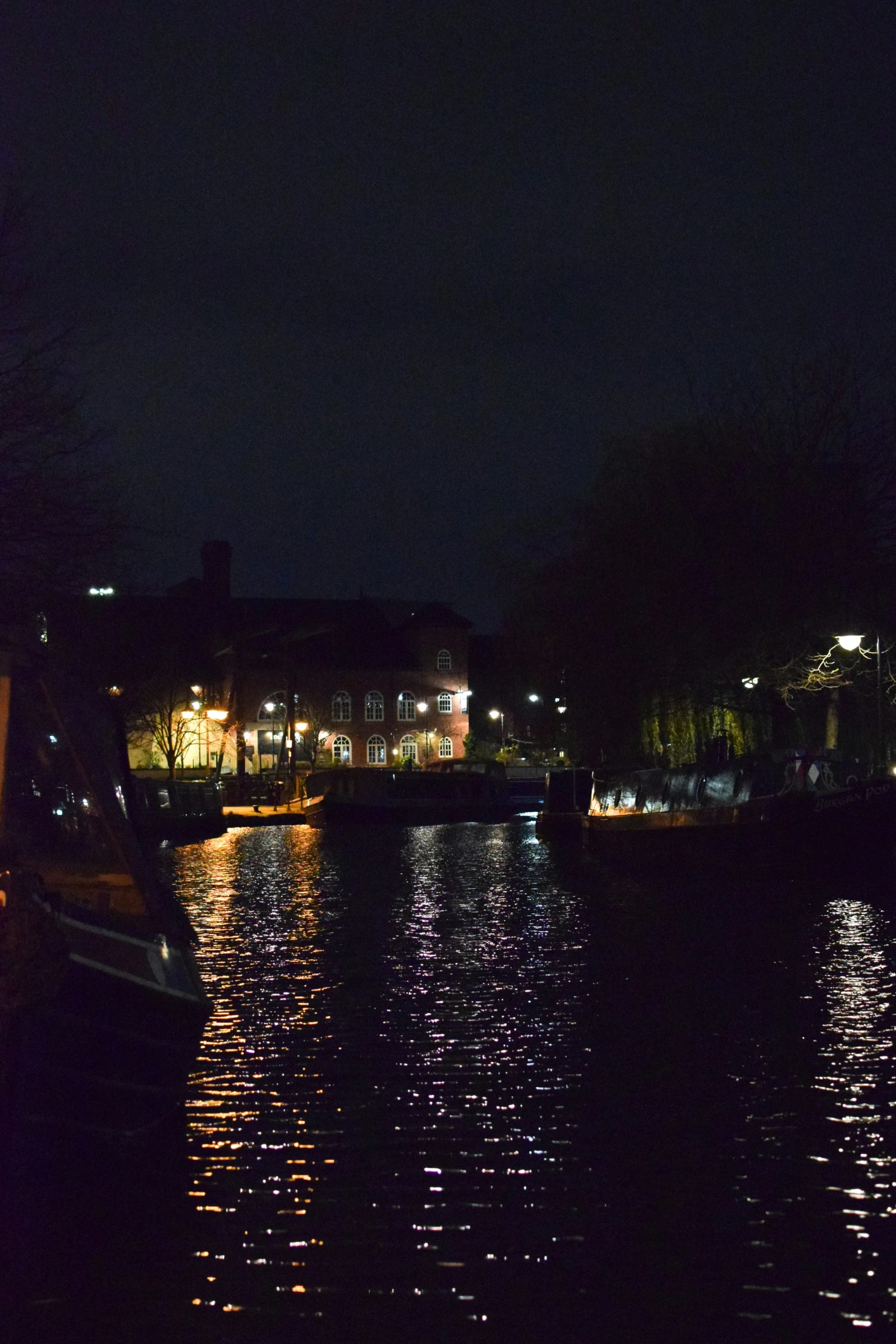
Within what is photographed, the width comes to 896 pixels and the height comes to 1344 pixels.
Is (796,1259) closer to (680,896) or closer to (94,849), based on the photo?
(94,849)

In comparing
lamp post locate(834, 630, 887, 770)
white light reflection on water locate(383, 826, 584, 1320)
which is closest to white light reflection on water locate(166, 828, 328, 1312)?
white light reflection on water locate(383, 826, 584, 1320)

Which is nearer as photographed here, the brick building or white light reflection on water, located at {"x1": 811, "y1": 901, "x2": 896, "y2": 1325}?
white light reflection on water, located at {"x1": 811, "y1": 901, "x2": 896, "y2": 1325}

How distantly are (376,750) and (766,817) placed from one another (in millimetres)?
67159

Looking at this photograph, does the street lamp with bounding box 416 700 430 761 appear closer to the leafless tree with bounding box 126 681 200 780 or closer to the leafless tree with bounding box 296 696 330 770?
the leafless tree with bounding box 296 696 330 770

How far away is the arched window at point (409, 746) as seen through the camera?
9323cm

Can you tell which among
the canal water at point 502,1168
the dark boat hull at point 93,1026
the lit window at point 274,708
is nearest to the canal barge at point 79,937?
the dark boat hull at point 93,1026

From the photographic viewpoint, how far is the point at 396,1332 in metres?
5.61

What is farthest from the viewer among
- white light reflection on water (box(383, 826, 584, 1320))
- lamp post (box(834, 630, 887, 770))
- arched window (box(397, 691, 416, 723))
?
arched window (box(397, 691, 416, 723))

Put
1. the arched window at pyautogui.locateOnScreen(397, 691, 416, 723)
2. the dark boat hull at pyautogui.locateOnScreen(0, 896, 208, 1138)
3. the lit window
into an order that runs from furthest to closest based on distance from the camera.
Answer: the arched window at pyautogui.locateOnScreen(397, 691, 416, 723)
the lit window
the dark boat hull at pyautogui.locateOnScreen(0, 896, 208, 1138)

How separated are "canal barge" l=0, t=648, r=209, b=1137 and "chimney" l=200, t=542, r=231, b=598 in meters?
92.3

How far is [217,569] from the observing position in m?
102

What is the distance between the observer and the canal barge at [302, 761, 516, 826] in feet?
191

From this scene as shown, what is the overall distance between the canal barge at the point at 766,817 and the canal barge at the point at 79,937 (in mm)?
16625

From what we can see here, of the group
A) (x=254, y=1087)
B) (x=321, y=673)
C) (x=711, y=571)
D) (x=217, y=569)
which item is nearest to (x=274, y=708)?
(x=321, y=673)
